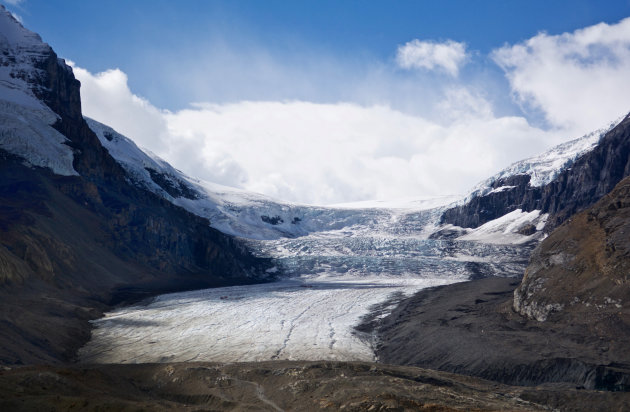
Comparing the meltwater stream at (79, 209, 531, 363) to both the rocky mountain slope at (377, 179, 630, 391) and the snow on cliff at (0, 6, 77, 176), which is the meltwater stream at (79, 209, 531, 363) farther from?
the snow on cliff at (0, 6, 77, 176)

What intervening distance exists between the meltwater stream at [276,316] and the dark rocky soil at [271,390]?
25.4 ft

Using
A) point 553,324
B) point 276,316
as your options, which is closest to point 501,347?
point 553,324

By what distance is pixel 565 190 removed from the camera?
14612 centimetres

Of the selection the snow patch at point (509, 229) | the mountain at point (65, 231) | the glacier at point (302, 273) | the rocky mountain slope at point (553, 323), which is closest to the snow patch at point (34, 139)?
the mountain at point (65, 231)

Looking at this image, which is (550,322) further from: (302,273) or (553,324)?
(302,273)

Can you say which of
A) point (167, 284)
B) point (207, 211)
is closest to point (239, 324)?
point (167, 284)

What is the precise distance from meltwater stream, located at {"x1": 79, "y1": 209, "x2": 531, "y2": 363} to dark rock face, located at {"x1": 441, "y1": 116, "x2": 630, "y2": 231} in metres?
52.9

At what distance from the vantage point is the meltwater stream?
32.1 meters

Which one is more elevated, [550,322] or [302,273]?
[550,322]

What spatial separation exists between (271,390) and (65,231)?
47.3 m

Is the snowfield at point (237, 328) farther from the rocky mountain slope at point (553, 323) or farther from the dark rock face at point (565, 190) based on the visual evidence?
the dark rock face at point (565, 190)

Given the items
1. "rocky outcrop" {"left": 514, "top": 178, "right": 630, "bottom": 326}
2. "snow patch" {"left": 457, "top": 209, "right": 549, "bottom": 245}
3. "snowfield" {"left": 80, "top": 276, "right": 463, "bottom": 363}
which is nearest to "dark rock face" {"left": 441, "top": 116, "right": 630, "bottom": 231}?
"snow patch" {"left": 457, "top": 209, "right": 549, "bottom": 245}

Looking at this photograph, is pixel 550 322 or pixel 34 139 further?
pixel 34 139

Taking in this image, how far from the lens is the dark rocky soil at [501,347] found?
80.7 ft
